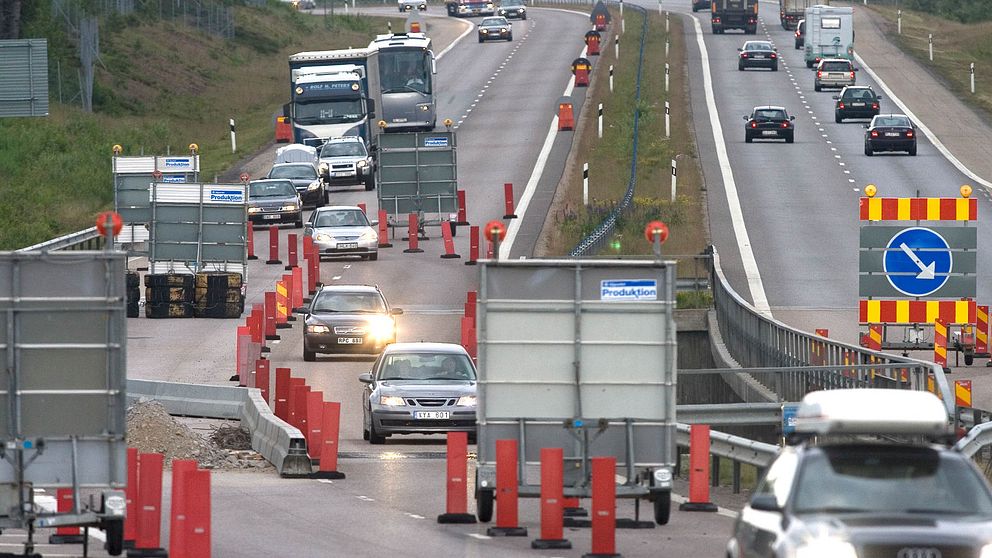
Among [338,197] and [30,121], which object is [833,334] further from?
[30,121]

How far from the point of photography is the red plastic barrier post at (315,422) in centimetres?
2222

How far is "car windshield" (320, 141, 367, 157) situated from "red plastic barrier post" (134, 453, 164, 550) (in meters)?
46.5

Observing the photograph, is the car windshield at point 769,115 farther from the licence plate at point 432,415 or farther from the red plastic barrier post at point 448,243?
the licence plate at point 432,415

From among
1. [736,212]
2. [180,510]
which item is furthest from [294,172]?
[180,510]

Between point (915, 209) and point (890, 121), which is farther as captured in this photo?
point (890, 121)

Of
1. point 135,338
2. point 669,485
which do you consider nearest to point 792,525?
point 669,485

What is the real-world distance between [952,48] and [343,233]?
211 feet

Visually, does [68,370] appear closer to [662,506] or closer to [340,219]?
[662,506]

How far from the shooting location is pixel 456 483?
17.7 m

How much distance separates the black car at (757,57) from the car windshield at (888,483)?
3195 inches

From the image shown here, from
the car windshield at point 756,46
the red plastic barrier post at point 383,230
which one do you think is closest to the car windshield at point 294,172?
the red plastic barrier post at point 383,230

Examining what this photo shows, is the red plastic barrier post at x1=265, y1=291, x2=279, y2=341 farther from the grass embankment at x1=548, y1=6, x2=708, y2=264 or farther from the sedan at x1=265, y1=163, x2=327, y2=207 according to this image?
the sedan at x1=265, y1=163, x2=327, y2=207

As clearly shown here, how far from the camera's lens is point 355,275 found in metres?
44.7

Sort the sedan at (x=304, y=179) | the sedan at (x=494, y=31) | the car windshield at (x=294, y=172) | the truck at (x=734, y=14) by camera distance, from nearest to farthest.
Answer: the car windshield at (x=294, y=172), the sedan at (x=304, y=179), the truck at (x=734, y=14), the sedan at (x=494, y=31)
